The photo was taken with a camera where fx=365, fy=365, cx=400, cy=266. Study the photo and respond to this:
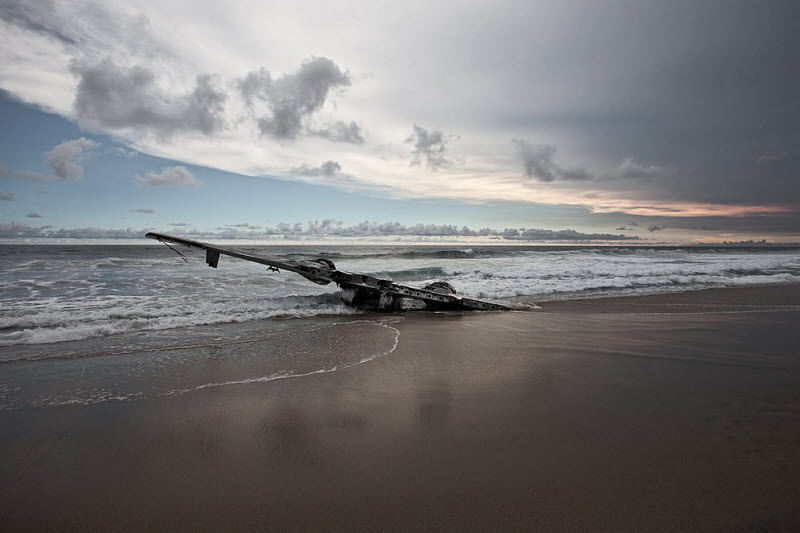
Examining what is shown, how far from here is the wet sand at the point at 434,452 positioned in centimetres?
229

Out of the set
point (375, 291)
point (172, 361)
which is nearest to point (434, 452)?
point (172, 361)

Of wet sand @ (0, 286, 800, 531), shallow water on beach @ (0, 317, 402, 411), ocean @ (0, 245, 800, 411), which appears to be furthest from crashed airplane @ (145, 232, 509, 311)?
wet sand @ (0, 286, 800, 531)

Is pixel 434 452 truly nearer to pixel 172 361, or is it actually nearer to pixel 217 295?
pixel 172 361

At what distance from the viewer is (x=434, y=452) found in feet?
9.62

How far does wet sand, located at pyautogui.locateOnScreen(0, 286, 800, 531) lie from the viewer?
2287mm

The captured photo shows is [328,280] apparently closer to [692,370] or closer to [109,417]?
[109,417]

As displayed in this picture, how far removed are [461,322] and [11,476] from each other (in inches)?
290

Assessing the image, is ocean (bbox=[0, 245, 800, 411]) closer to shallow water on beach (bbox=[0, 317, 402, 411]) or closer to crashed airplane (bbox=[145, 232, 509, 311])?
shallow water on beach (bbox=[0, 317, 402, 411])

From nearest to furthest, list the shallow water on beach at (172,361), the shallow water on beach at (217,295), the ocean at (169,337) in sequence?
1. the shallow water on beach at (172,361)
2. the ocean at (169,337)
3. the shallow water on beach at (217,295)

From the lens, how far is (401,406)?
151 inches

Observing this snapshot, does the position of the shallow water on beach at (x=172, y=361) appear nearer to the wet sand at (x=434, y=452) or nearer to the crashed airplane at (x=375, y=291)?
the wet sand at (x=434, y=452)

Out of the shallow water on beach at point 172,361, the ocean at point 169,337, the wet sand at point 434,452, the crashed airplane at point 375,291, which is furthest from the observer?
the crashed airplane at point 375,291

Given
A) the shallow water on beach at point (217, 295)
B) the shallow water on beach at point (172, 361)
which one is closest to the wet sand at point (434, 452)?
the shallow water on beach at point (172, 361)

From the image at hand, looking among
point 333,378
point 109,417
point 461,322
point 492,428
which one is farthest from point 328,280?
Result: point 492,428
